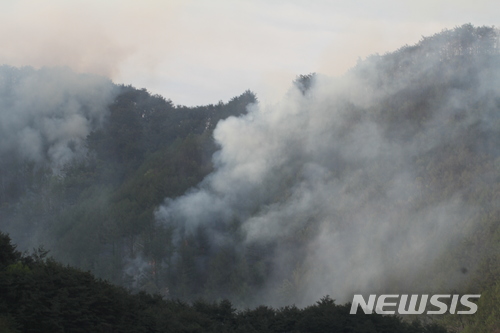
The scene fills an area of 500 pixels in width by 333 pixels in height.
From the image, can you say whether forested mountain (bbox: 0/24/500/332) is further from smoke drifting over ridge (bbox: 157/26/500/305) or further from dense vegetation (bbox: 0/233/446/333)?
dense vegetation (bbox: 0/233/446/333)

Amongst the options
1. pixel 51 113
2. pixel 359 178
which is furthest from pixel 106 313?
pixel 51 113

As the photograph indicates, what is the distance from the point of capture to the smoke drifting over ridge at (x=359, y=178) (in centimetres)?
3681

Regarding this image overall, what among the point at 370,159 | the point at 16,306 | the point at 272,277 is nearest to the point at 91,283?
the point at 16,306

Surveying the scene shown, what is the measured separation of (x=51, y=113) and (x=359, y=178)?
159ft

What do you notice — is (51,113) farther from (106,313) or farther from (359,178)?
(106,313)

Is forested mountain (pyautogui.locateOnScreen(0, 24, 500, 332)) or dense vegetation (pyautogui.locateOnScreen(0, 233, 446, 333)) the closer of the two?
dense vegetation (pyautogui.locateOnScreen(0, 233, 446, 333))

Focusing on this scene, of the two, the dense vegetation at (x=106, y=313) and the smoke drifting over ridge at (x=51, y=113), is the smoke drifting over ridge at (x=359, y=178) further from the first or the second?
the smoke drifting over ridge at (x=51, y=113)

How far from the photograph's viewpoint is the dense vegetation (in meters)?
16.7

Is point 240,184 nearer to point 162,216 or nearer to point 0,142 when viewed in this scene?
point 162,216

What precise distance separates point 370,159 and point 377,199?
14.2 feet

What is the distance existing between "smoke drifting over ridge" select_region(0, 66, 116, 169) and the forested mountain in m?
7.04

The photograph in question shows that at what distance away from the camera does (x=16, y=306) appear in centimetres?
1692

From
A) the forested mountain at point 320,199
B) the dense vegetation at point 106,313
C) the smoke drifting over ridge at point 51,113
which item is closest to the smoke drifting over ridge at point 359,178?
the forested mountain at point 320,199

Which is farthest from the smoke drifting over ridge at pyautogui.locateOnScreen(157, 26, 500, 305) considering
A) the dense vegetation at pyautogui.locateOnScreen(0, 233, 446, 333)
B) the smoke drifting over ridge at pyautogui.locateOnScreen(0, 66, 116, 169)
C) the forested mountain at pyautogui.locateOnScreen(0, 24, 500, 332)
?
the smoke drifting over ridge at pyautogui.locateOnScreen(0, 66, 116, 169)
